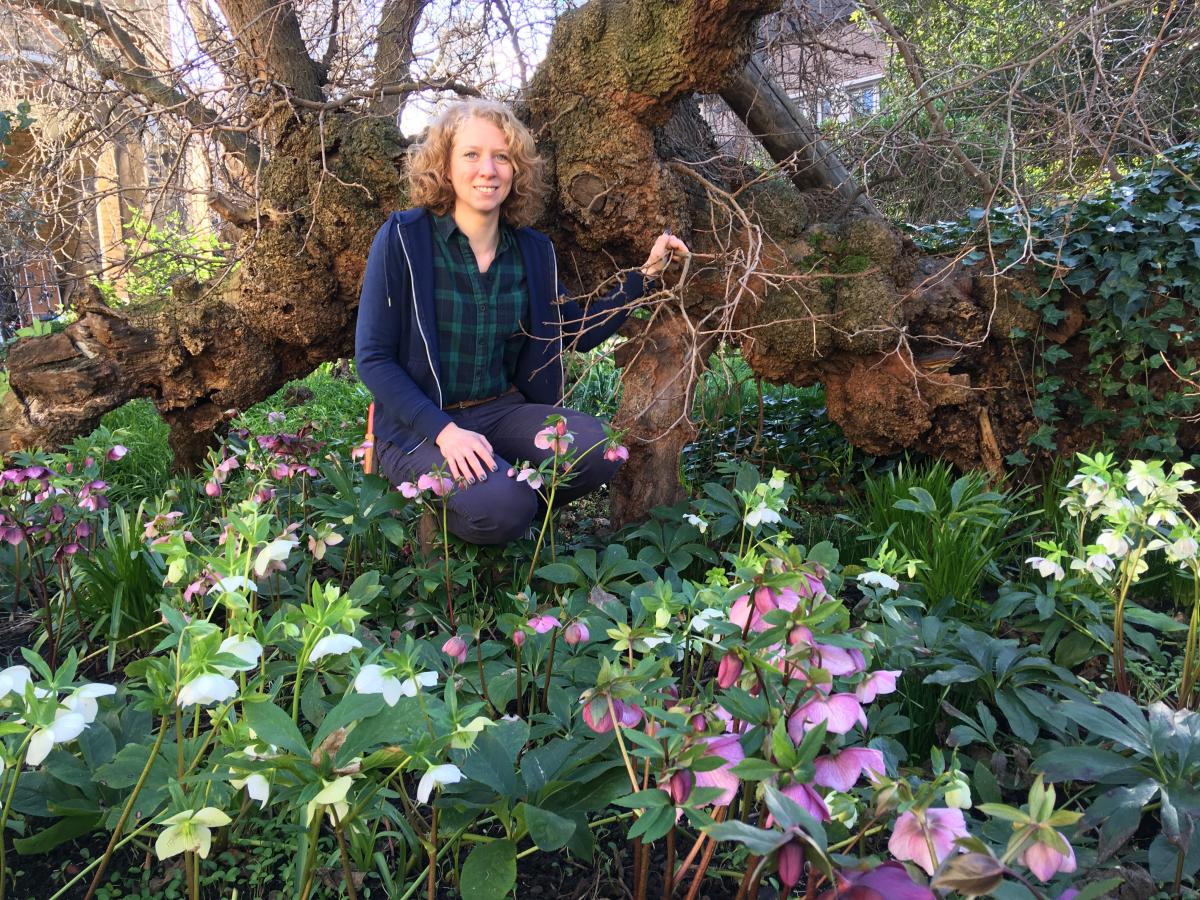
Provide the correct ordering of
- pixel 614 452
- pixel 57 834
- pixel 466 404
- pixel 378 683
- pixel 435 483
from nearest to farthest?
Result: pixel 378 683 → pixel 57 834 → pixel 435 483 → pixel 614 452 → pixel 466 404

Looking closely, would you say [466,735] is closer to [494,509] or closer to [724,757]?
[724,757]

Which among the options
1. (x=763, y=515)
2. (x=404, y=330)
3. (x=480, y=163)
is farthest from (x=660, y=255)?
(x=763, y=515)

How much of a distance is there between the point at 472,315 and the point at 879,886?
2.07 meters

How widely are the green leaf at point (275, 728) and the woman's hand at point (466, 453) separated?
47.5 inches

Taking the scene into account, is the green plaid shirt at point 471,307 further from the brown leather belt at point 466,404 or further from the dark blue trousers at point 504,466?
the dark blue trousers at point 504,466

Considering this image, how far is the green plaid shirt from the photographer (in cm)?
254

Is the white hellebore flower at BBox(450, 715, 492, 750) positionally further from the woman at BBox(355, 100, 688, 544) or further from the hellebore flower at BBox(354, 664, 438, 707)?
the woman at BBox(355, 100, 688, 544)

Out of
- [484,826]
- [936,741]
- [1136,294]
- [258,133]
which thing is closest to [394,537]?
[484,826]

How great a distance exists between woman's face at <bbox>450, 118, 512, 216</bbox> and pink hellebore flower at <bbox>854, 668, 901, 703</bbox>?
6.17ft

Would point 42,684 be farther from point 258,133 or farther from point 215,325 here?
point 258,133

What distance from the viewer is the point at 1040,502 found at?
2.99 metres

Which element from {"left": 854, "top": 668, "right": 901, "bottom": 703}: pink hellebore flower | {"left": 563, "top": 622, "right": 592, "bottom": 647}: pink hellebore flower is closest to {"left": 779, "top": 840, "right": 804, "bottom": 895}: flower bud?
{"left": 854, "top": 668, "right": 901, "bottom": 703}: pink hellebore flower

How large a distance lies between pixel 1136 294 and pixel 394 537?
2577 millimetres

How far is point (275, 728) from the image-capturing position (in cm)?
98
